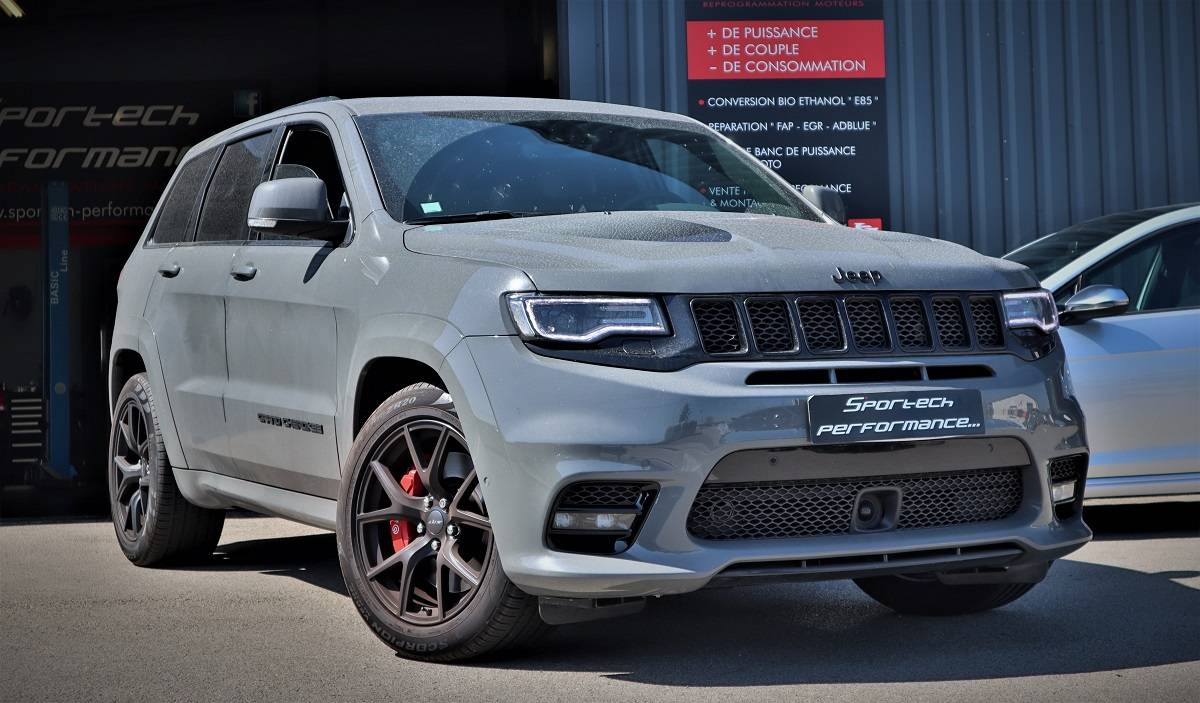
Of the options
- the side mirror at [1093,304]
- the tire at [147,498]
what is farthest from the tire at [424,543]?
the side mirror at [1093,304]

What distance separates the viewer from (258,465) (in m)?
5.57

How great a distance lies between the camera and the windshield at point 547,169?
5.07 m

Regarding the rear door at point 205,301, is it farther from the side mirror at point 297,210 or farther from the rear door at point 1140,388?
the rear door at point 1140,388

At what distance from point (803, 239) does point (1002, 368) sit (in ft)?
2.19

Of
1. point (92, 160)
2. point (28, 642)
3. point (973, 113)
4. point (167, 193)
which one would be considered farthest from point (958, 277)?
point (92, 160)

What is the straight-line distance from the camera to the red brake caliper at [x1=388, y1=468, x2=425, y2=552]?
450 centimetres

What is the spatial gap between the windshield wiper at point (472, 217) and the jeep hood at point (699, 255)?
0.36 feet

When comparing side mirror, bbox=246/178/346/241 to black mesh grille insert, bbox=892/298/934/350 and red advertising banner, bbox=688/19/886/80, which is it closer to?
black mesh grille insert, bbox=892/298/934/350

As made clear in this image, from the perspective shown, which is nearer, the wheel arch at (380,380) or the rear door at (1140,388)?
the wheel arch at (380,380)

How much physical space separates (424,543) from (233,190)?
224cm

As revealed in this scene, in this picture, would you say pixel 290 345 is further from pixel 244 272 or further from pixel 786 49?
Result: pixel 786 49

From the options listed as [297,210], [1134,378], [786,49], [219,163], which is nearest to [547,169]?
[297,210]

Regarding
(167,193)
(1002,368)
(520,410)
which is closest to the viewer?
(520,410)

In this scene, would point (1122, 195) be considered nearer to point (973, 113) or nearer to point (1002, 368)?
point (973, 113)
